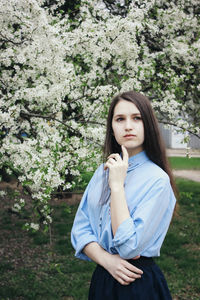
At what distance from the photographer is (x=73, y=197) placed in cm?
877

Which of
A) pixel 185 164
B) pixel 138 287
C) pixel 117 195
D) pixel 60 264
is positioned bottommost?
pixel 185 164

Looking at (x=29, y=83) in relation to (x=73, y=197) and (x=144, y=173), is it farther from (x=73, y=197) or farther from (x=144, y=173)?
(x=73, y=197)

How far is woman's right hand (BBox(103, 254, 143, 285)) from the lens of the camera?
155cm

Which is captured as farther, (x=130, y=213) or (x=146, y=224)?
(x=130, y=213)

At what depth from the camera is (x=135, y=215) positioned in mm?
1506

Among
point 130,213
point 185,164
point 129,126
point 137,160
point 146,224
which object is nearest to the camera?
point 146,224

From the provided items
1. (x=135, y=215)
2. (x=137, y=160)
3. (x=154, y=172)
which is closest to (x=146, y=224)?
(x=135, y=215)

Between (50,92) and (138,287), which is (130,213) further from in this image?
(50,92)

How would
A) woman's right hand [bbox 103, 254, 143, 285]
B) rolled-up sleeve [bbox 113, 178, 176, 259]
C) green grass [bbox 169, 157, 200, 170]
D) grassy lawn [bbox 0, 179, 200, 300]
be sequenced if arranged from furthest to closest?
green grass [bbox 169, 157, 200, 170] < grassy lawn [bbox 0, 179, 200, 300] < woman's right hand [bbox 103, 254, 143, 285] < rolled-up sleeve [bbox 113, 178, 176, 259]

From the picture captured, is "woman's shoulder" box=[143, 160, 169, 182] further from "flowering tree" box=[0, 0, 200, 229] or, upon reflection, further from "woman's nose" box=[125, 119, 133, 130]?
"flowering tree" box=[0, 0, 200, 229]

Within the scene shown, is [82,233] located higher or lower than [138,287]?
higher

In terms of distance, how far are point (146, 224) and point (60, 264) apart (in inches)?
85.2

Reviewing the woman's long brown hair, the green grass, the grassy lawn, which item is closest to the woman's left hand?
the woman's long brown hair

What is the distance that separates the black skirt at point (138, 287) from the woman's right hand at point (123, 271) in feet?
0.19
